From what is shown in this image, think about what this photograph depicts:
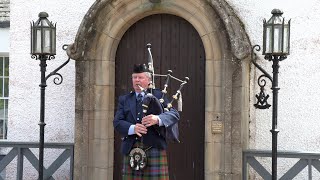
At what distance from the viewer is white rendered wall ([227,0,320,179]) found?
25.0 ft

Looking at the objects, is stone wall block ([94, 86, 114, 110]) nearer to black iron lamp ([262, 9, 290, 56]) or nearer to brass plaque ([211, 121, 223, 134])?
brass plaque ([211, 121, 223, 134])

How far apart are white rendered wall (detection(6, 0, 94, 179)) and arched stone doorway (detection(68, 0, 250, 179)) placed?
0.91m

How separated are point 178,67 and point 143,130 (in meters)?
2.20

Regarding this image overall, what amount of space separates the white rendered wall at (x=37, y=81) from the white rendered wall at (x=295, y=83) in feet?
8.35

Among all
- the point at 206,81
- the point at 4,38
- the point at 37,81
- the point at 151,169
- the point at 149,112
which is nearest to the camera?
the point at 149,112

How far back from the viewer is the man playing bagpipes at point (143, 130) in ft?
18.4

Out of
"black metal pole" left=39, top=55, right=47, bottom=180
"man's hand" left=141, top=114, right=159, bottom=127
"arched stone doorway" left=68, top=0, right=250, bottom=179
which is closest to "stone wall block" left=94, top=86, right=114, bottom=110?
"arched stone doorway" left=68, top=0, right=250, bottom=179

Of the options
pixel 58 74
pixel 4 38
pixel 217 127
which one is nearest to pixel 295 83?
pixel 217 127

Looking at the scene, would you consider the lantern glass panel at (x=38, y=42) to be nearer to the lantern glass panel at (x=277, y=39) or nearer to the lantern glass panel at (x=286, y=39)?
the lantern glass panel at (x=277, y=39)

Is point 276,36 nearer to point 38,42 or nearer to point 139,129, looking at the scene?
point 139,129

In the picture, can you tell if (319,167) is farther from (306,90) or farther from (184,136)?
(184,136)

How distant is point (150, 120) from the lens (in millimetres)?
5480

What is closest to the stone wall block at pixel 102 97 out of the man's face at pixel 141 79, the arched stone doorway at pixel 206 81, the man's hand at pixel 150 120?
the arched stone doorway at pixel 206 81

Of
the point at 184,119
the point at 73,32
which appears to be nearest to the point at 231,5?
the point at 184,119
